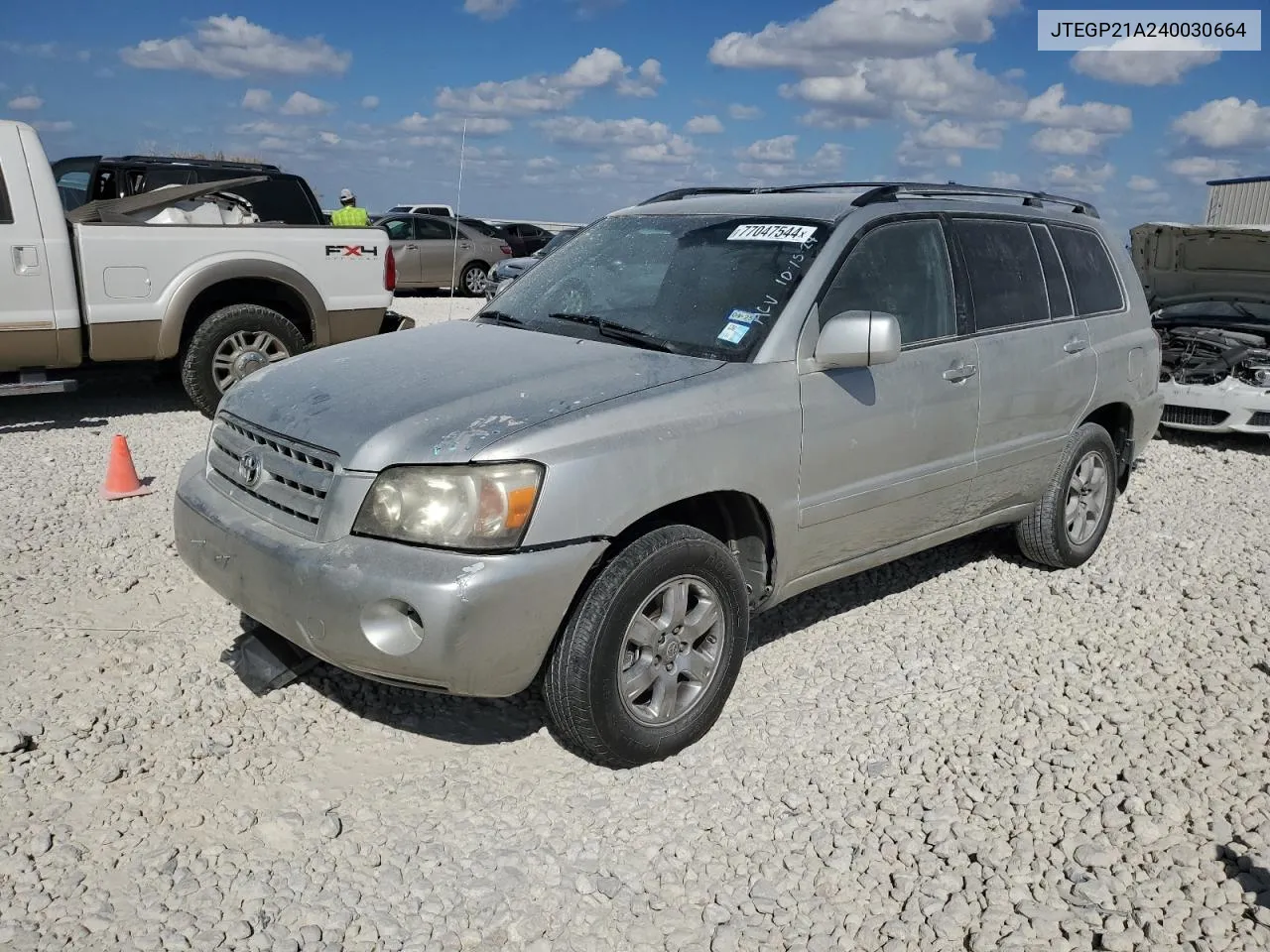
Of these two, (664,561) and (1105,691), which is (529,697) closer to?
(664,561)

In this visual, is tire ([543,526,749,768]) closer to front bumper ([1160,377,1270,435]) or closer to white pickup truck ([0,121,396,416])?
white pickup truck ([0,121,396,416])

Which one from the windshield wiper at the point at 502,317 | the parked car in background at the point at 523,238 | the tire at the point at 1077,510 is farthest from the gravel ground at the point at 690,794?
the parked car in background at the point at 523,238

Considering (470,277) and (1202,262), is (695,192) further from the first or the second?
(470,277)

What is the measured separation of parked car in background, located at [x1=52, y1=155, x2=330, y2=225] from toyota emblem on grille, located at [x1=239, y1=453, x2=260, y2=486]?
6.36 metres

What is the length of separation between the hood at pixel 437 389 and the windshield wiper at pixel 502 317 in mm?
235

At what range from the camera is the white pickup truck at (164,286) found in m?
7.25

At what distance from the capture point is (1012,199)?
5.21 m

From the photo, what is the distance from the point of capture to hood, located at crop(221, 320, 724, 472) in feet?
10.3

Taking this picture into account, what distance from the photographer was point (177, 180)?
9125mm

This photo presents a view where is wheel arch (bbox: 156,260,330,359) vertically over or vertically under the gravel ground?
over

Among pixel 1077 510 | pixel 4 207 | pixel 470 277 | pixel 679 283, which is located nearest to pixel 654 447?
pixel 679 283

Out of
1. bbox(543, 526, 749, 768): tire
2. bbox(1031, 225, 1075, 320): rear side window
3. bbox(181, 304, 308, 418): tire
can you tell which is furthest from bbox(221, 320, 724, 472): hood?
bbox(181, 304, 308, 418): tire

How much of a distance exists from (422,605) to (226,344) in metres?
5.98

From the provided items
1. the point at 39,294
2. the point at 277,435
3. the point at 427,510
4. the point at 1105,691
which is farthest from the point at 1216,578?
the point at 39,294
